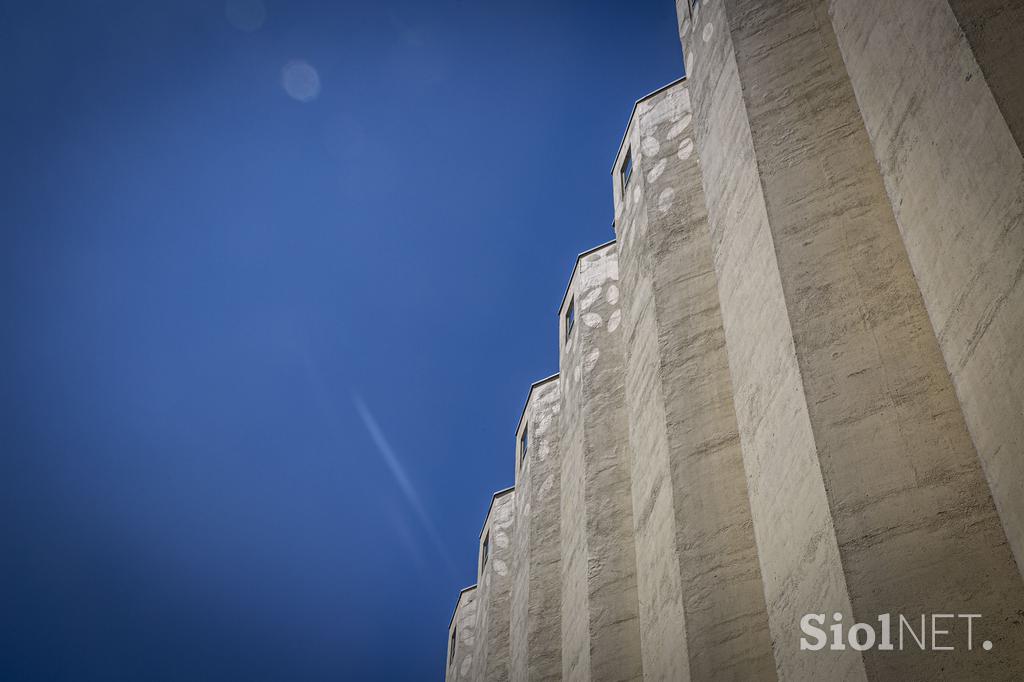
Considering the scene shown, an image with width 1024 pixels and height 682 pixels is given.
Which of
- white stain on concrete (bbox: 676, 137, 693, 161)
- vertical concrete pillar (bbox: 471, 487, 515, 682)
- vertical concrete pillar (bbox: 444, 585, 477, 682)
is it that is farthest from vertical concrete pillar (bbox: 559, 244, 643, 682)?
vertical concrete pillar (bbox: 444, 585, 477, 682)

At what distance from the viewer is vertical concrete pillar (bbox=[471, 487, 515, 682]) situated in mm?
18922

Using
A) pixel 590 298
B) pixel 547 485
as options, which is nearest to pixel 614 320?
pixel 590 298

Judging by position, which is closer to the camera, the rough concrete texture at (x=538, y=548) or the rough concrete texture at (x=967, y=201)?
the rough concrete texture at (x=967, y=201)

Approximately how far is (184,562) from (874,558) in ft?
255

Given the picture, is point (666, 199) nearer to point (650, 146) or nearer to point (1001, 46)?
point (650, 146)

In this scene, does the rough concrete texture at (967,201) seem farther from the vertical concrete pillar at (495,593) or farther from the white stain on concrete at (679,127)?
the vertical concrete pillar at (495,593)

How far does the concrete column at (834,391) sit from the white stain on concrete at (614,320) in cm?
581

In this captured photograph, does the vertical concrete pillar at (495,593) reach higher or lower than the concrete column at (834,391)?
higher

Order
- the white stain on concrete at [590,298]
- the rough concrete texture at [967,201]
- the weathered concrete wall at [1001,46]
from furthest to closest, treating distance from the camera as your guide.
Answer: the white stain on concrete at [590,298] → the weathered concrete wall at [1001,46] → the rough concrete texture at [967,201]

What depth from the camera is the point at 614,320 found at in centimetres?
1558

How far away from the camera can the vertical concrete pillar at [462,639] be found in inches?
957

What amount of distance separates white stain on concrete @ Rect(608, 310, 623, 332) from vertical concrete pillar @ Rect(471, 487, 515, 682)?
24.5 feet

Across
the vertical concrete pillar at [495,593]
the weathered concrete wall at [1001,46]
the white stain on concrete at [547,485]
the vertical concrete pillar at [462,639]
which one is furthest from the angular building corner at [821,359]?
the vertical concrete pillar at [462,639]

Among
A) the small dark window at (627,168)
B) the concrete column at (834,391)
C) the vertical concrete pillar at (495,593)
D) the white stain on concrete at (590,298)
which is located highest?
the small dark window at (627,168)
